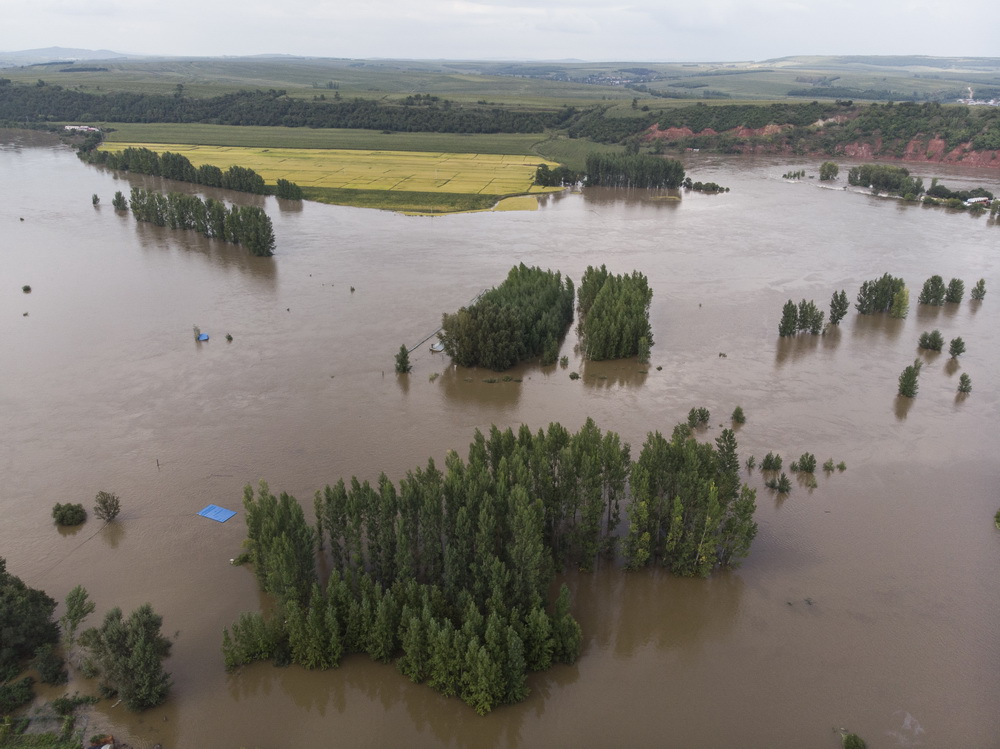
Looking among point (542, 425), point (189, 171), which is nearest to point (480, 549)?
point (542, 425)

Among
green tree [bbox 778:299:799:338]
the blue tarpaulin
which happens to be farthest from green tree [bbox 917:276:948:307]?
the blue tarpaulin

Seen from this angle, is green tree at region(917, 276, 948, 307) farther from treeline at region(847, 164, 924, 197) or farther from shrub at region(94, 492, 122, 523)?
shrub at region(94, 492, 122, 523)

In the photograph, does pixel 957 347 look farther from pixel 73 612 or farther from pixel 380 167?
pixel 380 167

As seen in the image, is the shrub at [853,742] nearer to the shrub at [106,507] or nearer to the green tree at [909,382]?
the green tree at [909,382]

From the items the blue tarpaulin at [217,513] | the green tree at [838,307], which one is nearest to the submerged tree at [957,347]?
the green tree at [838,307]

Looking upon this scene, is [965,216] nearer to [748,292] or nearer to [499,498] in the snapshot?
[748,292]

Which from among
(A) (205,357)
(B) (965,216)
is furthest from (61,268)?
(B) (965,216)
